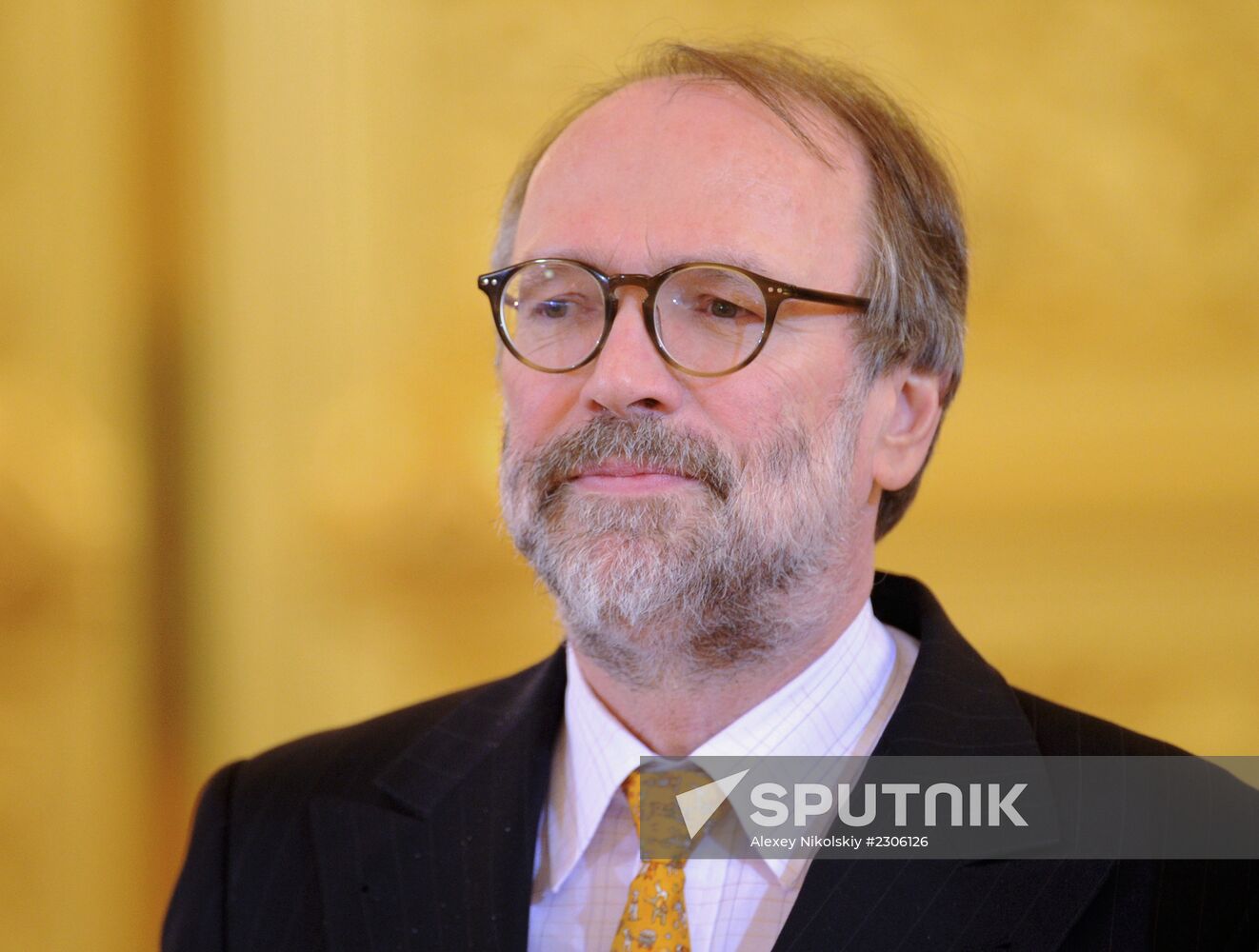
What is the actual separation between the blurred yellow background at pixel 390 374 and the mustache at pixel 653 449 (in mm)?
1253

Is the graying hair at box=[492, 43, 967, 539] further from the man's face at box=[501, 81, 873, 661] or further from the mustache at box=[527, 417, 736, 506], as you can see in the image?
the mustache at box=[527, 417, 736, 506]

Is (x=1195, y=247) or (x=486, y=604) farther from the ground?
(x=1195, y=247)

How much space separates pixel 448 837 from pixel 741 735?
404 mm

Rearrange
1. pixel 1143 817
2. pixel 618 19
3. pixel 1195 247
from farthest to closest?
pixel 618 19 < pixel 1195 247 < pixel 1143 817

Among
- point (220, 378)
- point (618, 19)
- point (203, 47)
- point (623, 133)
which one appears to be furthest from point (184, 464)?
point (623, 133)

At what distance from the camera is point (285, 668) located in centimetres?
284

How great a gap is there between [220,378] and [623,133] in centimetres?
148

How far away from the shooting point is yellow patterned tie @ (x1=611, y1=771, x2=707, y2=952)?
147 cm

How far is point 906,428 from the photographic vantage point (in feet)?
5.88

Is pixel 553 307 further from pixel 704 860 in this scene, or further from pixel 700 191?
pixel 704 860

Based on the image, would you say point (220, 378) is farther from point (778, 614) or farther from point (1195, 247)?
point (1195, 247)

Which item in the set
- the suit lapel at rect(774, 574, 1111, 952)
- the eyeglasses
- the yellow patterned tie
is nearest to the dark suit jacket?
the suit lapel at rect(774, 574, 1111, 952)

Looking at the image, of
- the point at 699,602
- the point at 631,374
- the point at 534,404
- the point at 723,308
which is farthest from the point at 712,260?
the point at 699,602

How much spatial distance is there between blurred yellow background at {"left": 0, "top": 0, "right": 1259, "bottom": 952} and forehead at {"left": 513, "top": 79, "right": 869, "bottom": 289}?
1.00 meters
